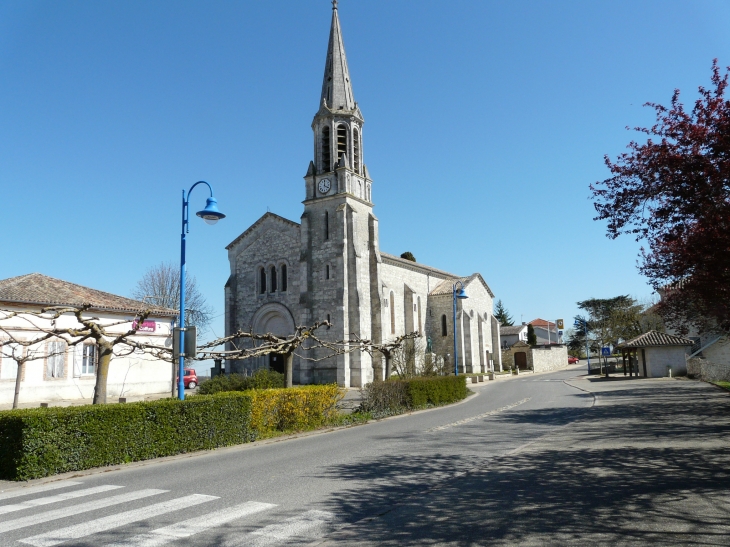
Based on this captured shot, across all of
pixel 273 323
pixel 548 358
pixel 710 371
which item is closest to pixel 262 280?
pixel 273 323

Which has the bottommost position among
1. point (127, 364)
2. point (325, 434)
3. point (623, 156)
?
point (325, 434)

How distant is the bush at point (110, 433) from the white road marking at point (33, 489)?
55 cm

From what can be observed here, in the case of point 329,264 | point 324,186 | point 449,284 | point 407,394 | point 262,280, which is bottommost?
point 407,394

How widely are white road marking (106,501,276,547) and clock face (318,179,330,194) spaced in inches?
1208

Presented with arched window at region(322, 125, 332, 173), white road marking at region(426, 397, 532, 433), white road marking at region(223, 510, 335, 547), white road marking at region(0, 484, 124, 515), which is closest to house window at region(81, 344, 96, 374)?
arched window at region(322, 125, 332, 173)

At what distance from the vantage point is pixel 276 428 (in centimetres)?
1523

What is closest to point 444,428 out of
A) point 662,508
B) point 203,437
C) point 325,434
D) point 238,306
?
point 325,434

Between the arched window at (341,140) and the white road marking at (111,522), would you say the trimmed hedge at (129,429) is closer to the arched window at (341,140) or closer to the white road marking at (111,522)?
the white road marking at (111,522)

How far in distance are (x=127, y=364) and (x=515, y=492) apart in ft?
82.0

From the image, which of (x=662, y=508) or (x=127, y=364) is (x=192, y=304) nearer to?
(x=127, y=364)

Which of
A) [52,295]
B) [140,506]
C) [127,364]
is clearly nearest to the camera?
[140,506]

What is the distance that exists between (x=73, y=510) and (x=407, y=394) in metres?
14.9

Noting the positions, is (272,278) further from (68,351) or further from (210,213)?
(210,213)

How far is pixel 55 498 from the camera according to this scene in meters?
7.97
